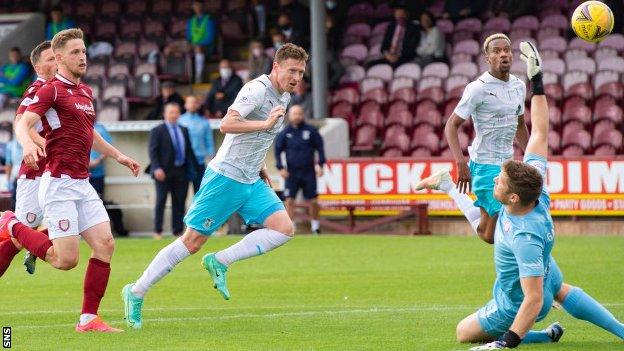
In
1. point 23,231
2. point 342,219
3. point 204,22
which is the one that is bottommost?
point 342,219

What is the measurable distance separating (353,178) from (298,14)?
5.05 meters

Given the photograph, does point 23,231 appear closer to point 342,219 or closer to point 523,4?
point 342,219

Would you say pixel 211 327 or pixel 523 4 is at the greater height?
pixel 523 4

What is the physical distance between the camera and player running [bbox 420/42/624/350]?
8.10 metres

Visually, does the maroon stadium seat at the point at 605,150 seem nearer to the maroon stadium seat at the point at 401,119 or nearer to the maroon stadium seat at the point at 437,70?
the maroon stadium seat at the point at 401,119

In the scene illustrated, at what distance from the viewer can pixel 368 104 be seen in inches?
1001

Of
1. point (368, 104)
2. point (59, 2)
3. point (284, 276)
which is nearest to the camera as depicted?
point (284, 276)

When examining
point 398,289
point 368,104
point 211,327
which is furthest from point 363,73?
point 211,327

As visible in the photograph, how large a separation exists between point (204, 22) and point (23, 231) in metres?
18.0

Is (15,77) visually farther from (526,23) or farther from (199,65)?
(526,23)

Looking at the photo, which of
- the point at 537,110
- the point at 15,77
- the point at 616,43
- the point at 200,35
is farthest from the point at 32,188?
the point at 15,77

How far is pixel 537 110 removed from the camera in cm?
928

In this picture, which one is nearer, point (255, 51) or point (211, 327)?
point (211, 327)

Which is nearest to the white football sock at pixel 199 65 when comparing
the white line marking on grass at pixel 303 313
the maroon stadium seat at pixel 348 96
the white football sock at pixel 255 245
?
the maroon stadium seat at pixel 348 96
